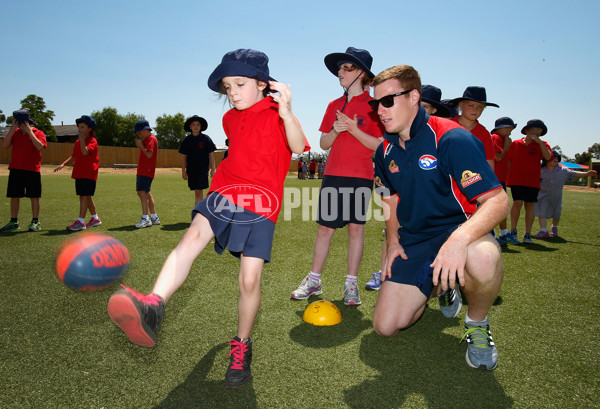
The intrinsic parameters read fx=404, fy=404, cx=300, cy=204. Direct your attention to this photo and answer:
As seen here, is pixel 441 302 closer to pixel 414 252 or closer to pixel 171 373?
pixel 414 252

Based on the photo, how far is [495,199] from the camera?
2.57 meters

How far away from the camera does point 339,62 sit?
14.1 feet

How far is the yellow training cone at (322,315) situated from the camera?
3.44 meters

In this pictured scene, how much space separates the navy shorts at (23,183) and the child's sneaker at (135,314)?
7390 mm

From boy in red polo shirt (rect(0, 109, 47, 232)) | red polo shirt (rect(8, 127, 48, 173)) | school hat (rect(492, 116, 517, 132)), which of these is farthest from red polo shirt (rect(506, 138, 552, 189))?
red polo shirt (rect(8, 127, 48, 173))

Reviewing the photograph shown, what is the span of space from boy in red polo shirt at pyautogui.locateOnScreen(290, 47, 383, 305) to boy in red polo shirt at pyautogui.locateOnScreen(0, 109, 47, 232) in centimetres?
639

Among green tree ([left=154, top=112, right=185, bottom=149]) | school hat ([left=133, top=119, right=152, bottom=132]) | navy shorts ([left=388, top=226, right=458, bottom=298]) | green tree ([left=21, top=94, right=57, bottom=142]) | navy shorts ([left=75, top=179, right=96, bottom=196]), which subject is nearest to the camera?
navy shorts ([left=388, top=226, right=458, bottom=298])

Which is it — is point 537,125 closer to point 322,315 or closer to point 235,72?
point 322,315

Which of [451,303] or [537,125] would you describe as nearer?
[451,303]

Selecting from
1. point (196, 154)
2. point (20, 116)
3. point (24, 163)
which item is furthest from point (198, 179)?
point (20, 116)

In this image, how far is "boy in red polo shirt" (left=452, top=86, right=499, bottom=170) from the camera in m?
5.35

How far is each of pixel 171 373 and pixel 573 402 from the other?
2.41 meters

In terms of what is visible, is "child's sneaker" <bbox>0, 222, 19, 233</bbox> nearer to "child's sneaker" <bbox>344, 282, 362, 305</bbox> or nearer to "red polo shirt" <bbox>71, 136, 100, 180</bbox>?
"red polo shirt" <bbox>71, 136, 100, 180</bbox>

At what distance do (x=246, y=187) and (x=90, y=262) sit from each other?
5.06 feet
